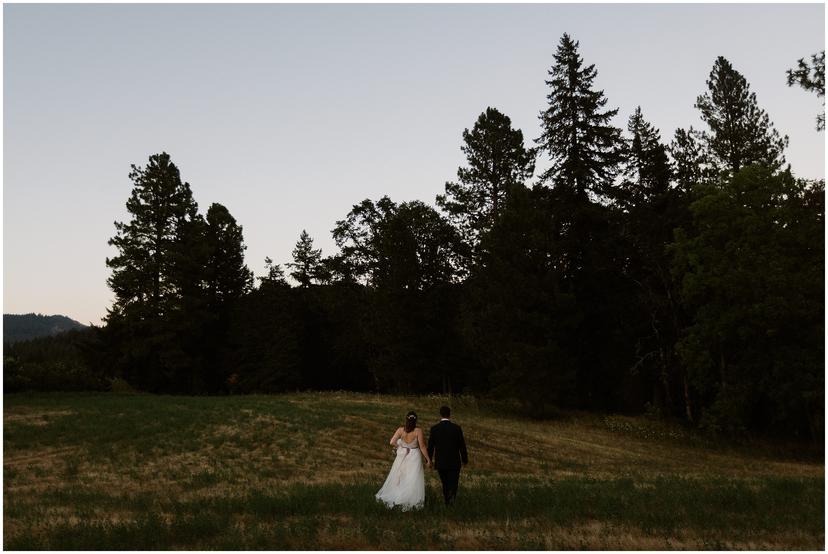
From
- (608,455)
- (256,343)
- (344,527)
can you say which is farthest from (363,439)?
(256,343)

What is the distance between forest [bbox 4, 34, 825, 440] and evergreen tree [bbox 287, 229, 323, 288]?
6.57 m

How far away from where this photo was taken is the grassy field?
985cm

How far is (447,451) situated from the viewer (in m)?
12.2

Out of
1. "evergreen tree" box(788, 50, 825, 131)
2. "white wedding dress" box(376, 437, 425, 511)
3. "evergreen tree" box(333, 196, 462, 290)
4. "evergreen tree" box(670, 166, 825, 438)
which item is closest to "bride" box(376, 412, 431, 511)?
"white wedding dress" box(376, 437, 425, 511)

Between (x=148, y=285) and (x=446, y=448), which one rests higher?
(x=148, y=285)

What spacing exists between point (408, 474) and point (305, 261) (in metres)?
57.4

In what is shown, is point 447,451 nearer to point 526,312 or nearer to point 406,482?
point 406,482

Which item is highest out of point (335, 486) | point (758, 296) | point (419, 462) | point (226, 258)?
point (226, 258)

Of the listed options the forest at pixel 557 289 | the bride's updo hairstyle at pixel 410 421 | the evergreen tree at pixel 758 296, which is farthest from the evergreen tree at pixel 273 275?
the bride's updo hairstyle at pixel 410 421

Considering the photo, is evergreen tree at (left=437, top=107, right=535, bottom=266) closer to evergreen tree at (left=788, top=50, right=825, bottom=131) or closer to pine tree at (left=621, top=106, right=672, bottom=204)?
pine tree at (left=621, top=106, right=672, bottom=204)

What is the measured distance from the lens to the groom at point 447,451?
480 inches

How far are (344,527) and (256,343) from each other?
4672 centimetres

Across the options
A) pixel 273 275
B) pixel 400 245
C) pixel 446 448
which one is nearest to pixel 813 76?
pixel 446 448

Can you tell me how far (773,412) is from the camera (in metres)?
32.8
